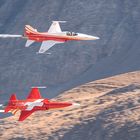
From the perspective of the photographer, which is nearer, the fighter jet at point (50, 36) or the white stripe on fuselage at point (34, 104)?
the white stripe on fuselage at point (34, 104)

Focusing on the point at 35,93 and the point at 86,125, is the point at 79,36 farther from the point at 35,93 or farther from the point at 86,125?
the point at 86,125

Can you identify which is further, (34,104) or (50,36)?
(50,36)

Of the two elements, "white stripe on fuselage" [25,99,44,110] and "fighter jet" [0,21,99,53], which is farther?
"fighter jet" [0,21,99,53]

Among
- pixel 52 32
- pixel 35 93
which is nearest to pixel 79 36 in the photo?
pixel 52 32

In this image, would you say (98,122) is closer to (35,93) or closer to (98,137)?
(98,137)

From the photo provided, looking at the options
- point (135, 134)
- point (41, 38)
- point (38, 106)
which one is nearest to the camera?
point (38, 106)

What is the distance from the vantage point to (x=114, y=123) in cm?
19300

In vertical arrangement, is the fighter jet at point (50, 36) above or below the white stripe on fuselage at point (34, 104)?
above

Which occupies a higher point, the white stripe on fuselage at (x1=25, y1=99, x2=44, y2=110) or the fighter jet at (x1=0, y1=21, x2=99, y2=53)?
the fighter jet at (x1=0, y1=21, x2=99, y2=53)

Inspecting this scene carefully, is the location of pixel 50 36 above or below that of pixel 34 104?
above

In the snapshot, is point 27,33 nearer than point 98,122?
Yes

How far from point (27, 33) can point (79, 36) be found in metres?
8.10

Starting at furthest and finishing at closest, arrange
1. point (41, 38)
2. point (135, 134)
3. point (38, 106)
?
point (135, 134)
point (41, 38)
point (38, 106)

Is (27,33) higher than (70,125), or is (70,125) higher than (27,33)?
(27,33)
